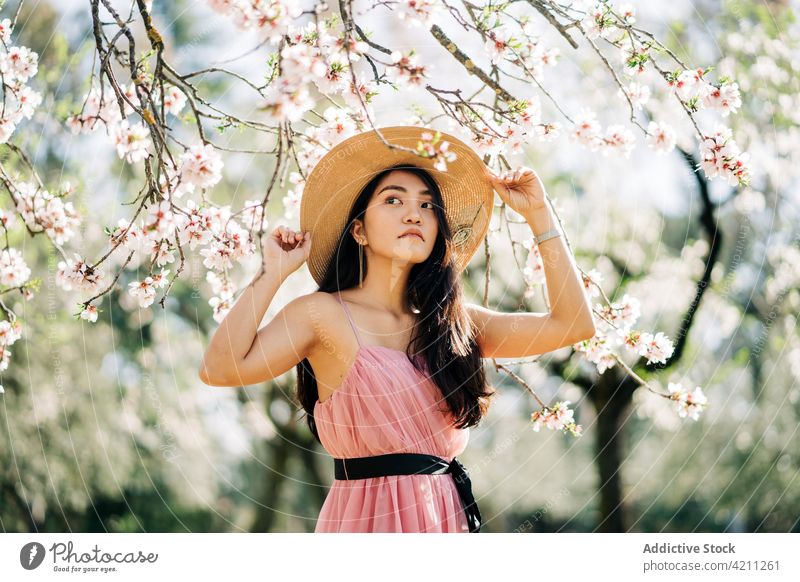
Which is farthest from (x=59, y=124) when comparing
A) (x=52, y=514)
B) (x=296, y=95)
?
(x=296, y=95)

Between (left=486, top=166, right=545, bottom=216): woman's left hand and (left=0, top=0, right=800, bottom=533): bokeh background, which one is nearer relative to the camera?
(left=486, top=166, right=545, bottom=216): woman's left hand

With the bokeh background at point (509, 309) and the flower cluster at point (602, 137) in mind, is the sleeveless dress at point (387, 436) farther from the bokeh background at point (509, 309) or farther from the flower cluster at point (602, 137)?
the bokeh background at point (509, 309)

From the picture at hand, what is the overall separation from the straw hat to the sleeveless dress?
387 millimetres

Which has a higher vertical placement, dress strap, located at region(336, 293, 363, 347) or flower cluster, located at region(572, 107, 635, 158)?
flower cluster, located at region(572, 107, 635, 158)

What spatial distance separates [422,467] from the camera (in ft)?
7.15

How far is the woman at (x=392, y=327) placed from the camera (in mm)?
2162

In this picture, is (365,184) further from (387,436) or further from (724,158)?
(724,158)

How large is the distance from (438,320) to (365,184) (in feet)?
1.41

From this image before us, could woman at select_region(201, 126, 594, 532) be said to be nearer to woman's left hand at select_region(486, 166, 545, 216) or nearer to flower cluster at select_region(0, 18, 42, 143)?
woman's left hand at select_region(486, 166, 545, 216)

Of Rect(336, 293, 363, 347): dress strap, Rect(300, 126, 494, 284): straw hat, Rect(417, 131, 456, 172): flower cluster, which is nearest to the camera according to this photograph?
Rect(417, 131, 456, 172): flower cluster

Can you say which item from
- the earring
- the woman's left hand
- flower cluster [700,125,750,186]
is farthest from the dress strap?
flower cluster [700,125,750,186]

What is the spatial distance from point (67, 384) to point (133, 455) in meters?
1.04

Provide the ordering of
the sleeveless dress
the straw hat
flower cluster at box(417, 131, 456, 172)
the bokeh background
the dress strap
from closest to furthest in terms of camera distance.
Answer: flower cluster at box(417, 131, 456, 172)
the sleeveless dress
the dress strap
the straw hat
the bokeh background

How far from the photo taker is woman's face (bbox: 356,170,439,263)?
7.60 ft
